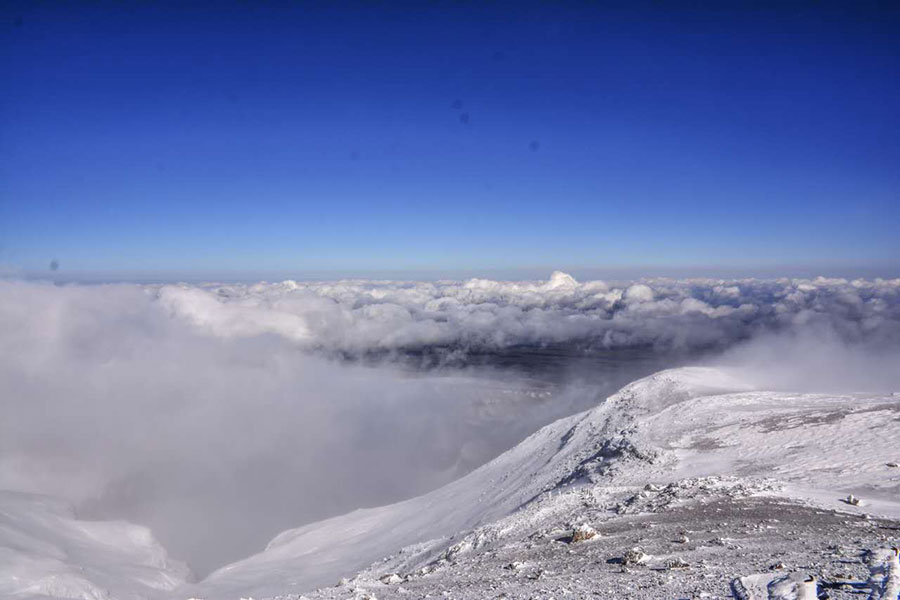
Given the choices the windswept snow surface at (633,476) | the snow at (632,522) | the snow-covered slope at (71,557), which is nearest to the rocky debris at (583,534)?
the snow at (632,522)

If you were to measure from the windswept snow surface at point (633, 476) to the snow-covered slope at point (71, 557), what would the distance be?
38.5 ft

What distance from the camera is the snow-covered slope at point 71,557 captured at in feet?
125

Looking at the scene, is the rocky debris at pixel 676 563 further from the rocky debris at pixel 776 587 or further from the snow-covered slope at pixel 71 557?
the snow-covered slope at pixel 71 557

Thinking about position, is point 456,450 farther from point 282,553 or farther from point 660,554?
point 660,554

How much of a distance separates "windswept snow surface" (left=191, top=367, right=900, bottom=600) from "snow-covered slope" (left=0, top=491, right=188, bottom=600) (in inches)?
462

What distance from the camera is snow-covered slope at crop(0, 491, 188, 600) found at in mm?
Result: 38031

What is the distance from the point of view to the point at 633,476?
26.4 meters

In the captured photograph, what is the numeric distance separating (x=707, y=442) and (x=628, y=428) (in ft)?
21.4

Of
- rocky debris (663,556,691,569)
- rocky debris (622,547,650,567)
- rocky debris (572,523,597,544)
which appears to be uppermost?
rocky debris (663,556,691,569)

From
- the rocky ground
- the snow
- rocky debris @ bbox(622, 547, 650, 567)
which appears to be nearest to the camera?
the rocky ground

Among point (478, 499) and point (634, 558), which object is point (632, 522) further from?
point (478, 499)

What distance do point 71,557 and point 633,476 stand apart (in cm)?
5543

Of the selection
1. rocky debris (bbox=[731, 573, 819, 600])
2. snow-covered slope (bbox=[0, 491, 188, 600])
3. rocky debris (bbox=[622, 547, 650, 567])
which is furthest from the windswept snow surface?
snow-covered slope (bbox=[0, 491, 188, 600])

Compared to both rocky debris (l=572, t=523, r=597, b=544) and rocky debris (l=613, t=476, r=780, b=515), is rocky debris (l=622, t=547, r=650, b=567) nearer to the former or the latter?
rocky debris (l=572, t=523, r=597, b=544)
